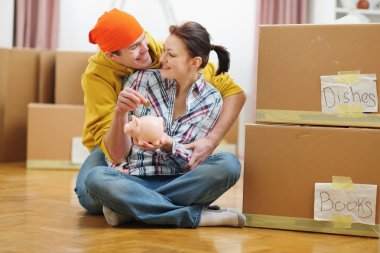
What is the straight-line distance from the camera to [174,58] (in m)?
1.89

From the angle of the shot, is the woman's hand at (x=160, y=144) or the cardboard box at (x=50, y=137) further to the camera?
the cardboard box at (x=50, y=137)

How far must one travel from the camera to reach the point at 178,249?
5.16 ft

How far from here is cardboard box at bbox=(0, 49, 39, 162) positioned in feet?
11.3

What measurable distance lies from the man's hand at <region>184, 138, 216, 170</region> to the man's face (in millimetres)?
248

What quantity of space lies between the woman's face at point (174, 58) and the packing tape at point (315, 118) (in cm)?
23

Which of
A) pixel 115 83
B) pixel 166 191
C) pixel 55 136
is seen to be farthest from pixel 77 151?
pixel 166 191

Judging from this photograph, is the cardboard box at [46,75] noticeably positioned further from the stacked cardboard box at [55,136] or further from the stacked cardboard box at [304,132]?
the stacked cardboard box at [304,132]

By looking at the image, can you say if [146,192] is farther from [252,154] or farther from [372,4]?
[372,4]

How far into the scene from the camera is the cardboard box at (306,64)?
180 cm

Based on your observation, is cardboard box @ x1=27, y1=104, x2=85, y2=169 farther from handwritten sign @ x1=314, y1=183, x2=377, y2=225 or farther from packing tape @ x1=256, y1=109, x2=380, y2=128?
handwritten sign @ x1=314, y1=183, x2=377, y2=225

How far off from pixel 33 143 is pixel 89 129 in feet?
4.54

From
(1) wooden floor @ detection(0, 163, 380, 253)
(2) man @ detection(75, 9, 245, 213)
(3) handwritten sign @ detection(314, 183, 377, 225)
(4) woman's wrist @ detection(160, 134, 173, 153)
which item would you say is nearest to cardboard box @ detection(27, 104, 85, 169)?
(1) wooden floor @ detection(0, 163, 380, 253)

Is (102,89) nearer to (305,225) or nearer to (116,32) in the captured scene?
(116,32)

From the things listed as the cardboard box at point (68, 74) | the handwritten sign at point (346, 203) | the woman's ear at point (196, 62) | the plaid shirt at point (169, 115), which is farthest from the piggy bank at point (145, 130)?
the cardboard box at point (68, 74)
